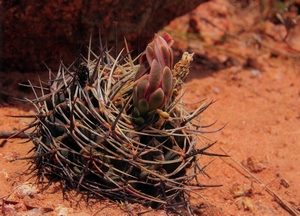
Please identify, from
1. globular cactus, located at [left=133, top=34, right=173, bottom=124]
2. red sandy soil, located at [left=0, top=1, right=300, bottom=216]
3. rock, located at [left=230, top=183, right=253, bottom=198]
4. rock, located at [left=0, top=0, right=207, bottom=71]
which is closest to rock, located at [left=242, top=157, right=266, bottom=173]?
red sandy soil, located at [left=0, top=1, right=300, bottom=216]

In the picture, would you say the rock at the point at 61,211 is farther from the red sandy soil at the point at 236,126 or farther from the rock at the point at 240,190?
the rock at the point at 240,190

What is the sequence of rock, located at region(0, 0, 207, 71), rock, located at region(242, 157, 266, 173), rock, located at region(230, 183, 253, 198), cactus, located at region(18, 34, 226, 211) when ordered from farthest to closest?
rock, located at region(0, 0, 207, 71), rock, located at region(242, 157, 266, 173), rock, located at region(230, 183, 253, 198), cactus, located at region(18, 34, 226, 211)

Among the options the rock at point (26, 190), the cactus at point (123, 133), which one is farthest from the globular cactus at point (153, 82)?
the rock at point (26, 190)

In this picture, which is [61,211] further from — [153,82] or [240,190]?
[240,190]

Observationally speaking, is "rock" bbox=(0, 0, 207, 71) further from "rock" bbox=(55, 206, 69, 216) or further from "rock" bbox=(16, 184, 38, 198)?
"rock" bbox=(55, 206, 69, 216)

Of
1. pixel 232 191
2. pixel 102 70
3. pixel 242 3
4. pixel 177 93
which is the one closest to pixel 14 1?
pixel 102 70

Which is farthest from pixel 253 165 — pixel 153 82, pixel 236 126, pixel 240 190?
pixel 153 82

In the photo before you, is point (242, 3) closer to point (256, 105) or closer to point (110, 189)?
point (256, 105)
